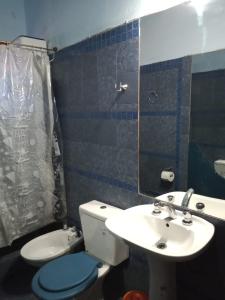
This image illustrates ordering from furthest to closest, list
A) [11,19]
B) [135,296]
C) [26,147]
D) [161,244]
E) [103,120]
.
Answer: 1. [11,19]
2. [26,147]
3. [103,120]
4. [135,296]
5. [161,244]

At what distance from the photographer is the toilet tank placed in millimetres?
1583

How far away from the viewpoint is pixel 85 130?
1935mm

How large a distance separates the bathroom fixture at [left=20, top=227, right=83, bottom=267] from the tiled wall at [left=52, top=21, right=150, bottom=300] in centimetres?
18

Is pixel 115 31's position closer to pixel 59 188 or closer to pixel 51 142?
pixel 51 142

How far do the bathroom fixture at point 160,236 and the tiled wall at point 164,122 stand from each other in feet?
0.72

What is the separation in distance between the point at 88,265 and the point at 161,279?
0.53m

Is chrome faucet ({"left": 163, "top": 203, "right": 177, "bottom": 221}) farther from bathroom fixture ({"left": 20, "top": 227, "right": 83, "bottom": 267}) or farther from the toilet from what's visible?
bathroom fixture ({"left": 20, "top": 227, "right": 83, "bottom": 267})

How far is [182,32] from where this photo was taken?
1.26 m

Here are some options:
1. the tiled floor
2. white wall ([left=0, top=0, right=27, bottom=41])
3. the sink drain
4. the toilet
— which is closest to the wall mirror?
the sink drain

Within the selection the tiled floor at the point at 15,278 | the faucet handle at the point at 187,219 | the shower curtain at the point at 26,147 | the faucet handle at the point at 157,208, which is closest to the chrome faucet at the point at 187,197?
the faucet handle at the point at 187,219

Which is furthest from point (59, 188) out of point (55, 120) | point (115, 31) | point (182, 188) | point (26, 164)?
point (115, 31)

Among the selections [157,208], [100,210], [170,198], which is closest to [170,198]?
[170,198]

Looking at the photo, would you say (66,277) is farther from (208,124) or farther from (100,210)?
(208,124)

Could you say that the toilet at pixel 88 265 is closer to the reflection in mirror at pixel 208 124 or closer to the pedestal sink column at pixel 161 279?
the pedestal sink column at pixel 161 279
